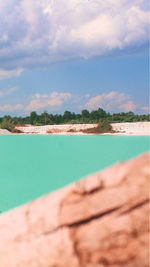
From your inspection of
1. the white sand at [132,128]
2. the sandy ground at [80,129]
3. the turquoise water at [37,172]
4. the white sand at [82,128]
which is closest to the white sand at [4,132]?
the sandy ground at [80,129]

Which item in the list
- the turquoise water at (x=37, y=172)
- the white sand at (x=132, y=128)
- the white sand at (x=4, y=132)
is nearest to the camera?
the turquoise water at (x=37, y=172)

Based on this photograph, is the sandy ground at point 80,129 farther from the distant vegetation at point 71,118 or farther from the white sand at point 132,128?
the distant vegetation at point 71,118

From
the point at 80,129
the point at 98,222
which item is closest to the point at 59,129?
the point at 80,129

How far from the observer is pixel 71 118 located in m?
37.2

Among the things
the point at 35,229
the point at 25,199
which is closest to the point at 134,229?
the point at 35,229

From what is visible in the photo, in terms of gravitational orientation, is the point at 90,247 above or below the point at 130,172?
below

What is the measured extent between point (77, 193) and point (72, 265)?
31 centimetres

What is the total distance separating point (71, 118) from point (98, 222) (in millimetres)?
36047

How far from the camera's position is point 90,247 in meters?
1.28

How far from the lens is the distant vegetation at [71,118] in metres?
31.9

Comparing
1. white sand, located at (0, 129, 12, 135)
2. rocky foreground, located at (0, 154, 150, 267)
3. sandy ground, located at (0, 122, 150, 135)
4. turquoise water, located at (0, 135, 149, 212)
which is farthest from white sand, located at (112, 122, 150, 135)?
rocky foreground, located at (0, 154, 150, 267)

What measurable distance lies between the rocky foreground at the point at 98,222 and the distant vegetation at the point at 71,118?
28789 mm

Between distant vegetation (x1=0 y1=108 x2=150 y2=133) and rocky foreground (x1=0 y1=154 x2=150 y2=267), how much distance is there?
94.5 ft

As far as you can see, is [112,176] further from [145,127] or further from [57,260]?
[145,127]
